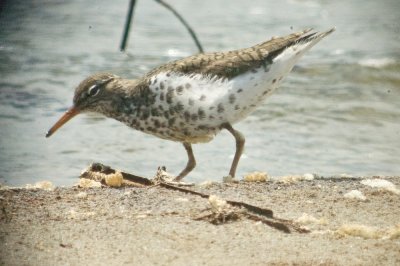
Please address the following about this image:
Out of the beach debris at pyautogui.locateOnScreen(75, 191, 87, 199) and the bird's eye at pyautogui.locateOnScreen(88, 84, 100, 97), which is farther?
the bird's eye at pyautogui.locateOnScreen(88, 84, 100, 97)

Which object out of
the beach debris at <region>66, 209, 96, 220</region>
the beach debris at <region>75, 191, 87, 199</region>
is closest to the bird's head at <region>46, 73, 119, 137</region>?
the beach debris at <region>75, 191, 87, 199</region>

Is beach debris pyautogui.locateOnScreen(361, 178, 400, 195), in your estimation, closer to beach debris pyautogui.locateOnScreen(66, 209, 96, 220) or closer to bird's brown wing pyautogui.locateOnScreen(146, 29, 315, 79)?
bird's brown wing pyautogui.locateOnScreen(146, 29, 315, 79)

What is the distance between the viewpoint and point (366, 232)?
16.3 feet

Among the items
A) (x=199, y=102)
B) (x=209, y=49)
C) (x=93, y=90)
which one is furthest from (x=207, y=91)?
(x=209, y=49)

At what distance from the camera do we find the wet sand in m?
4.54

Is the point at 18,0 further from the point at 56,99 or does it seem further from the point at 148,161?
the point at 148,161

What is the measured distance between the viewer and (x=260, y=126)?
9.67 m

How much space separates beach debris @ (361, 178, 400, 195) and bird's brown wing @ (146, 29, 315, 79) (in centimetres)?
139

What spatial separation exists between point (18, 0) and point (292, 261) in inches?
535

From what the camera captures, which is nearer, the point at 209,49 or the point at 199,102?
the point at 199,102

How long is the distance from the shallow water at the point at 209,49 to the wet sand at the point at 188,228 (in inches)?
71.1

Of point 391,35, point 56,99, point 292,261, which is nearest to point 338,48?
point 391,35

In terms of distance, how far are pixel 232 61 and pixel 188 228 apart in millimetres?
2373

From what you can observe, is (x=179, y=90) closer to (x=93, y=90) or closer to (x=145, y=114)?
(x=145, y=114)
